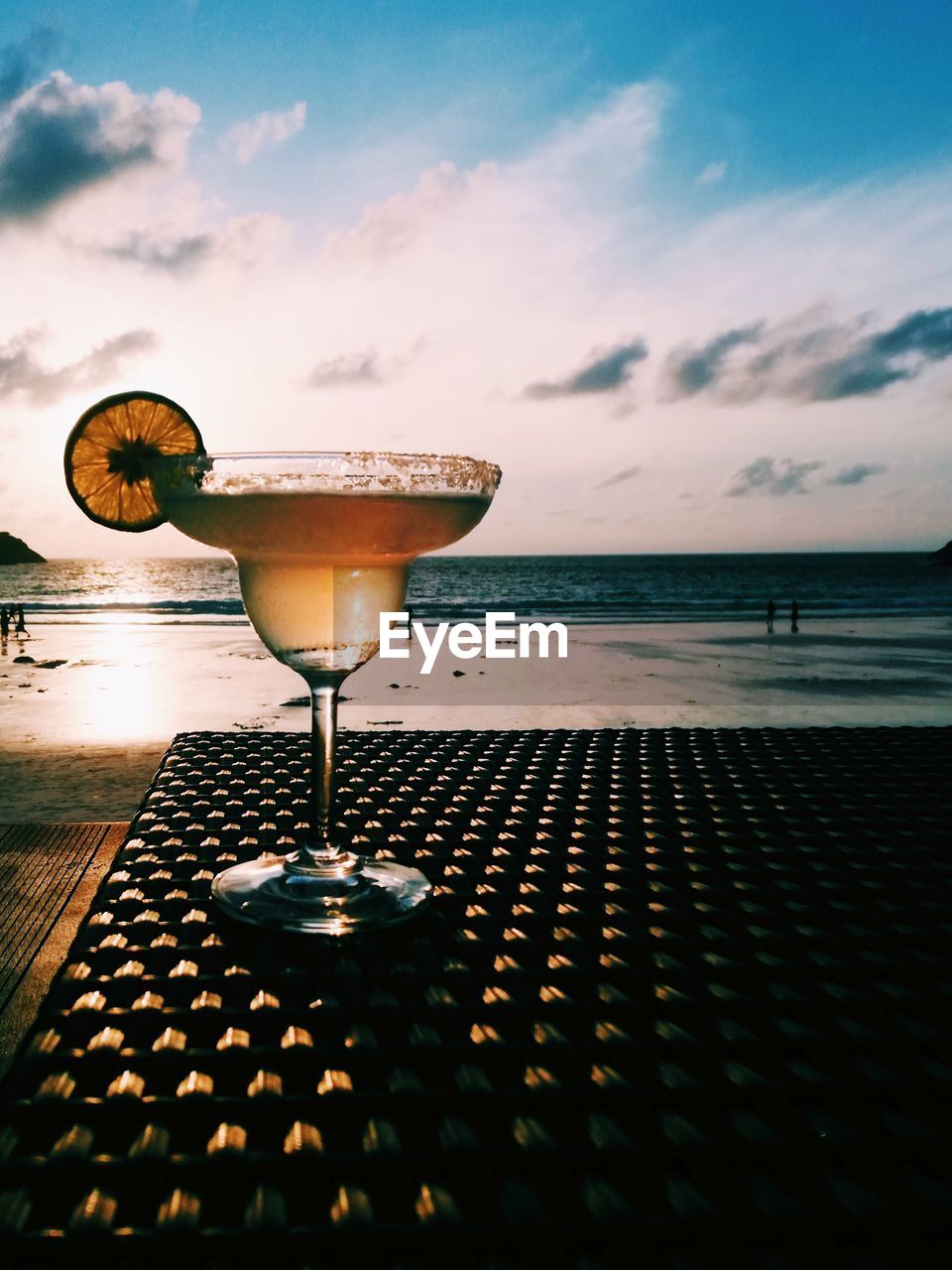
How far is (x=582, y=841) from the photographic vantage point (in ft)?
3.08

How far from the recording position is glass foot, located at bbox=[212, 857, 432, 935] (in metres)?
0.75

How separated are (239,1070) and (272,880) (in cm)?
30

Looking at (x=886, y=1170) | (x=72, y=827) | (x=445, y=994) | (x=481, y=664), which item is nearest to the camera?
(x=886, y=1170)

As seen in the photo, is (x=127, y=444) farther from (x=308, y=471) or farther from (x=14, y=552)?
(x=14, y=552)

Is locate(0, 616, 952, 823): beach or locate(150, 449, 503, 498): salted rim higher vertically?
locate(150, 449, 503, 498): salted rim

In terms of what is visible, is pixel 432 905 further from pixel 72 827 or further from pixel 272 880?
pixel 72 827

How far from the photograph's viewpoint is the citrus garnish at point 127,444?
1408 millimetres

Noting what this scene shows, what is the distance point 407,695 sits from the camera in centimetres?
756

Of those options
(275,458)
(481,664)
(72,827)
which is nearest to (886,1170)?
(275,458)

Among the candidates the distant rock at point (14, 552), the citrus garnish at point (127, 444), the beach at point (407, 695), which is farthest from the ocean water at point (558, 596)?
the distant rock at point (14, 552)

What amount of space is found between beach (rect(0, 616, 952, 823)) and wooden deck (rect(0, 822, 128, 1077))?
267cm

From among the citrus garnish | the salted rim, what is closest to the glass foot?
the salted rim

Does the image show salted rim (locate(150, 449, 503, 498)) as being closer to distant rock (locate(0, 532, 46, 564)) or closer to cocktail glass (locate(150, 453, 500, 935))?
cocktail glass (locate(150, 453, 500, 935))

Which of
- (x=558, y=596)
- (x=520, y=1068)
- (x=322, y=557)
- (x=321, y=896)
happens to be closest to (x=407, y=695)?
(x=322, y=557)
